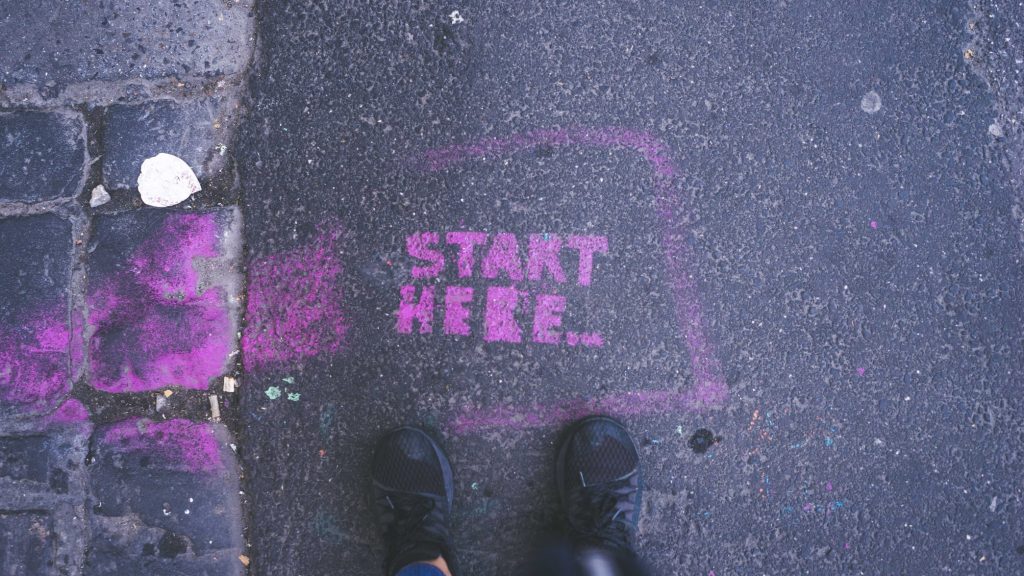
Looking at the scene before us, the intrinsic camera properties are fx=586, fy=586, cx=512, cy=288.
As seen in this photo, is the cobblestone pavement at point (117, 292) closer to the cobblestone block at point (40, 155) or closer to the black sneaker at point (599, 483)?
the cobblestone block at point (40, 155)

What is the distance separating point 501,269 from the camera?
2234mm

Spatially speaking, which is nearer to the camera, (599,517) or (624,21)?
(599,517)

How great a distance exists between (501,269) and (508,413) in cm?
55

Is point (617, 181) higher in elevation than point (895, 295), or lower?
higher

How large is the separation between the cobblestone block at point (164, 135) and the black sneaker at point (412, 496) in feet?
4.26

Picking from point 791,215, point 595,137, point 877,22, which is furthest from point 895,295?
point 595,137

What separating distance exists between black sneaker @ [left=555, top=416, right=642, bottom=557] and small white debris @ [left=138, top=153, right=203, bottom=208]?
5.76 ft

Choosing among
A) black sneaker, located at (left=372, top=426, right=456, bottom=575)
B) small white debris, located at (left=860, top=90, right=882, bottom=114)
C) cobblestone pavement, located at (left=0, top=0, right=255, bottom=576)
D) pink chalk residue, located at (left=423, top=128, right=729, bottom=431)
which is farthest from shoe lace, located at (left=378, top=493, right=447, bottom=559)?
small white debris, located at (left=860, top=90, right=882, bottom=114)

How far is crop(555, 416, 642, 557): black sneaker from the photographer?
2154mm

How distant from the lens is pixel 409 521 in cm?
213

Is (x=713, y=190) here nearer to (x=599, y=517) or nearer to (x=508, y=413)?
(x=508, y=413)

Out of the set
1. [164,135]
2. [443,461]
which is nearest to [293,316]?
[443,461]

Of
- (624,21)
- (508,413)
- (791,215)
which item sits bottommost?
(508,413)

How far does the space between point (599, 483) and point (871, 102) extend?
1.84 m
